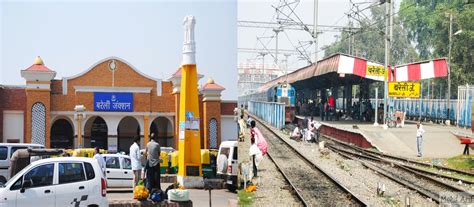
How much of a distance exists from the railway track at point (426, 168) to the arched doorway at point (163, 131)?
15.4ft

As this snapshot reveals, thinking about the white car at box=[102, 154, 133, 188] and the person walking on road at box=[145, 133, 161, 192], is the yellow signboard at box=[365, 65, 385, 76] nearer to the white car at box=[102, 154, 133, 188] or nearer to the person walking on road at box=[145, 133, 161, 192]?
the white car at box=[102, 154, 133, 188]

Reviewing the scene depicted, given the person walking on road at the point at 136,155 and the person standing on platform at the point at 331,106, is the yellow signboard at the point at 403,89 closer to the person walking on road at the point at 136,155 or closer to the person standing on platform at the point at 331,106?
the person standing on platform at the point at 331,106

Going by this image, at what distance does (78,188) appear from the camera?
4.26 metres

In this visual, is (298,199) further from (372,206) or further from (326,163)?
(326,163)

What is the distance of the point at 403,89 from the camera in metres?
7.96

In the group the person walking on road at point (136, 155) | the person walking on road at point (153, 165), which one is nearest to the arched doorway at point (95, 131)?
the person walking on road at point (136, 155)

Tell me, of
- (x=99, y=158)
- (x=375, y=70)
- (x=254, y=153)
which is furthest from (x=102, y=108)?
(x=375, y=70)

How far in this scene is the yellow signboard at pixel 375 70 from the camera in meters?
7.63

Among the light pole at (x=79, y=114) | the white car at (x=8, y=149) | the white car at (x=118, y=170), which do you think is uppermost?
the light pole at (x=79, y=114)

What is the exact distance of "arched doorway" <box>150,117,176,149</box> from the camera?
4.17 meters

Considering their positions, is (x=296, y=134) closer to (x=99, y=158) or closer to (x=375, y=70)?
(x=375, y=70)

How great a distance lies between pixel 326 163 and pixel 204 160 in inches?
198

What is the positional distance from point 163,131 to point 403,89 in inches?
186

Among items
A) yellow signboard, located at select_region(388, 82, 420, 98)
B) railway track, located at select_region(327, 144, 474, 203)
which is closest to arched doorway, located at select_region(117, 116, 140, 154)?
yellow signboard, located at select_region(388, 82, 420, 98)
